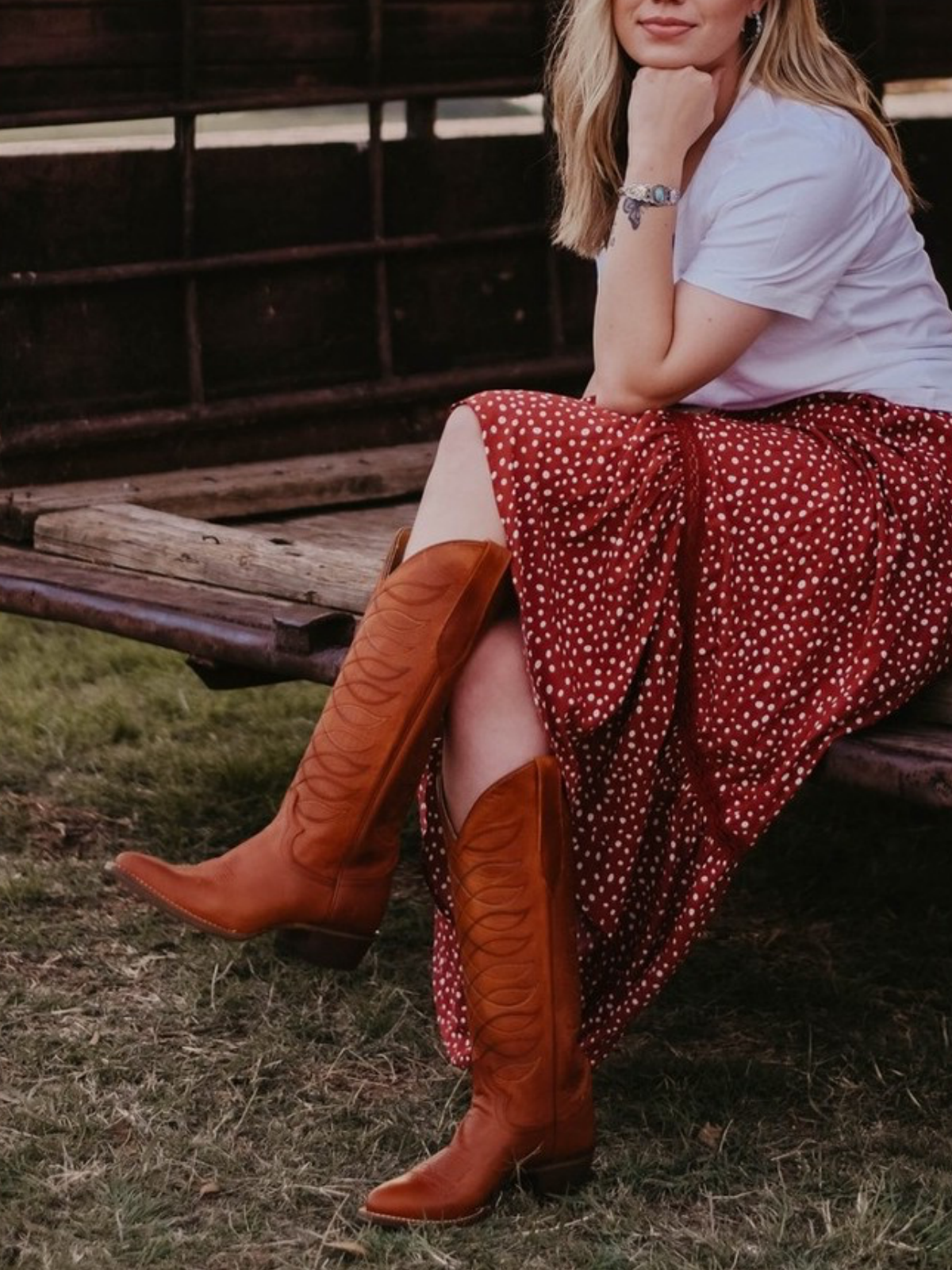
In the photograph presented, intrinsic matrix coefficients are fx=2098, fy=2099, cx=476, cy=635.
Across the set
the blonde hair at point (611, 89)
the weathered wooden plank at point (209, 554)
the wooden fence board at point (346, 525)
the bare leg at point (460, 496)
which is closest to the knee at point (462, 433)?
the bare leg at point (460, 496)

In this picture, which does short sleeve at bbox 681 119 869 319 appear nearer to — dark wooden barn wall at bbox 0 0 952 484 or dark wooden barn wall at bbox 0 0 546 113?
dark wooden barn wall at bbox 0 0 952 484

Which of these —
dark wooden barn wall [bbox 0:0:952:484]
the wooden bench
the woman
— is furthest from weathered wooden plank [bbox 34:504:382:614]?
the woman

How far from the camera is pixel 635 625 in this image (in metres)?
2.74

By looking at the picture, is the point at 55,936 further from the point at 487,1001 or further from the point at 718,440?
the point at 718,440

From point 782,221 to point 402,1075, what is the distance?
1.42 meters

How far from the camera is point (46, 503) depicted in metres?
4.24

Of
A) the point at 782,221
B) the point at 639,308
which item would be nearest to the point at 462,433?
the point at 639,308

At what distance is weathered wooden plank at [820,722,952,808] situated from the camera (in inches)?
108

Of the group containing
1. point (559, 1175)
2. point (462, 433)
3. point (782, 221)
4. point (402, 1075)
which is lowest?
point (402, 1075)

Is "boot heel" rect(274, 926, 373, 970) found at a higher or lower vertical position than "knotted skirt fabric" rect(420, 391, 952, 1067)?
lower

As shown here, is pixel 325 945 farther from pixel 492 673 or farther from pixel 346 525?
pixel 346 525

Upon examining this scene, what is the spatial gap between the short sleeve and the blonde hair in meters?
0.14

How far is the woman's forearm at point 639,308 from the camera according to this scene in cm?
279

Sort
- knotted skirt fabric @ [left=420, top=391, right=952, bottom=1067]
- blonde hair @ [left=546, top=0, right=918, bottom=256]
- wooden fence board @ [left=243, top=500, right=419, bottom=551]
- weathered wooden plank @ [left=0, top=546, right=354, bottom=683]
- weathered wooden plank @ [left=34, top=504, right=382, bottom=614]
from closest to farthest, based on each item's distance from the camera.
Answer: knotted skirt fabric @ [left=420, top=391, right=952, bottom=1067] < blonde hair @ [left=546, top=0, right=918, bottom=256] < weathered wooden plank @ [left=0, top=546, right=354, bottom=683] < weathered wooden plank @ [left=34, top=504, right=382, bottom=614] < wooden fence board @ [left=243, top=500, right=419, bottom=551]
